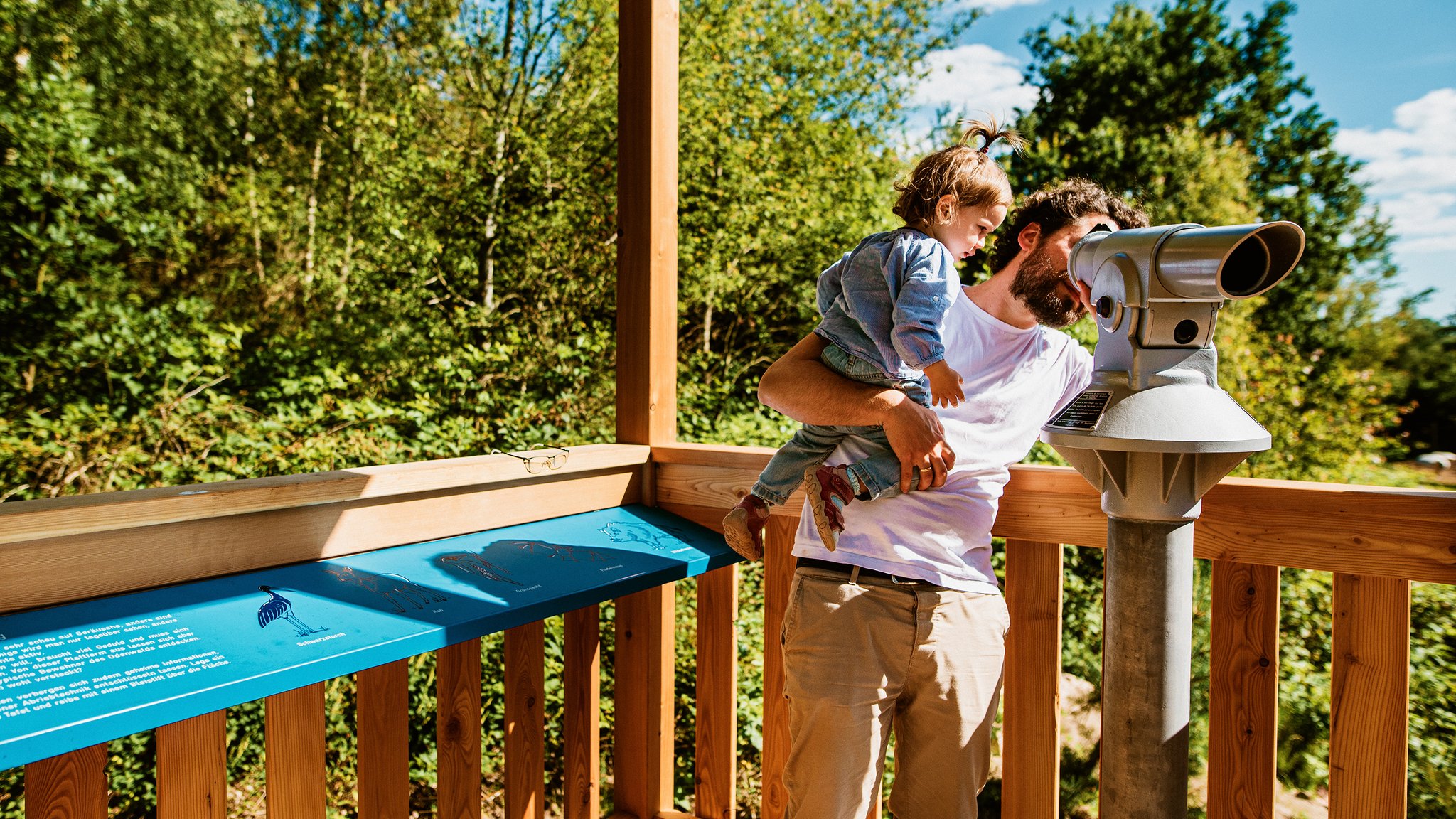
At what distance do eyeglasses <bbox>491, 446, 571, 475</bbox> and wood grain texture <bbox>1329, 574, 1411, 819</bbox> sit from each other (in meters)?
1.47

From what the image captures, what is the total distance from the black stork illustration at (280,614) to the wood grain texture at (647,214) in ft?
3.38

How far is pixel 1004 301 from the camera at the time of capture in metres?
1.60

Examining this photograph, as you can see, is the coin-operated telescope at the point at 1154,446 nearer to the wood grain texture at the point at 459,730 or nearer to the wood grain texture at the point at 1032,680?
the wood grain texture at the point at 1032,680

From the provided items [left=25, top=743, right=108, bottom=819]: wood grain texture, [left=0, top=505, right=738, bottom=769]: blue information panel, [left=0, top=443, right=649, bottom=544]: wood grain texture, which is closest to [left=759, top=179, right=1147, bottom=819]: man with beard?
[left=0, top=505, right=738, bottom=769]: blue information panel

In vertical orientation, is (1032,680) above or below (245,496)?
below

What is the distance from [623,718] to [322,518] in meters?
0.99

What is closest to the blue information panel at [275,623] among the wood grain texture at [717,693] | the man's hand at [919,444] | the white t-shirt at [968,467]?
the wood grain texture at [717,693]

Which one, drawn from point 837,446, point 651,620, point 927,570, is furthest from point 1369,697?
point 651,620

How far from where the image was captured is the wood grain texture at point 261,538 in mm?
1228

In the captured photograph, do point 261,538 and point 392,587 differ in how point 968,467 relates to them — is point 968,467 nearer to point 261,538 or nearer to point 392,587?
point 392,587

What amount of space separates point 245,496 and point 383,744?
22.9 inches

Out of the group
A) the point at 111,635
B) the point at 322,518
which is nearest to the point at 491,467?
the point at 322,518

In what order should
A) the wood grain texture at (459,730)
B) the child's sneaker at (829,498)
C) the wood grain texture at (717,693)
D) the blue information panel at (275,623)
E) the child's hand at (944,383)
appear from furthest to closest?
1. the wood grain texture at (717,693)
2. the wood grain texture at (459,730)
3. the child's sneaker at (829,498)
4. the child's hand at (944,383)
5. the blue information panel at (275,623)

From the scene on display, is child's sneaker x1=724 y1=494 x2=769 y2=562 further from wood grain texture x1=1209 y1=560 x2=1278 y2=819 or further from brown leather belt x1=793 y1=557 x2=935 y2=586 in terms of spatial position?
wood grain texture x1=1209 y1=560 x2=1278 y2=819
